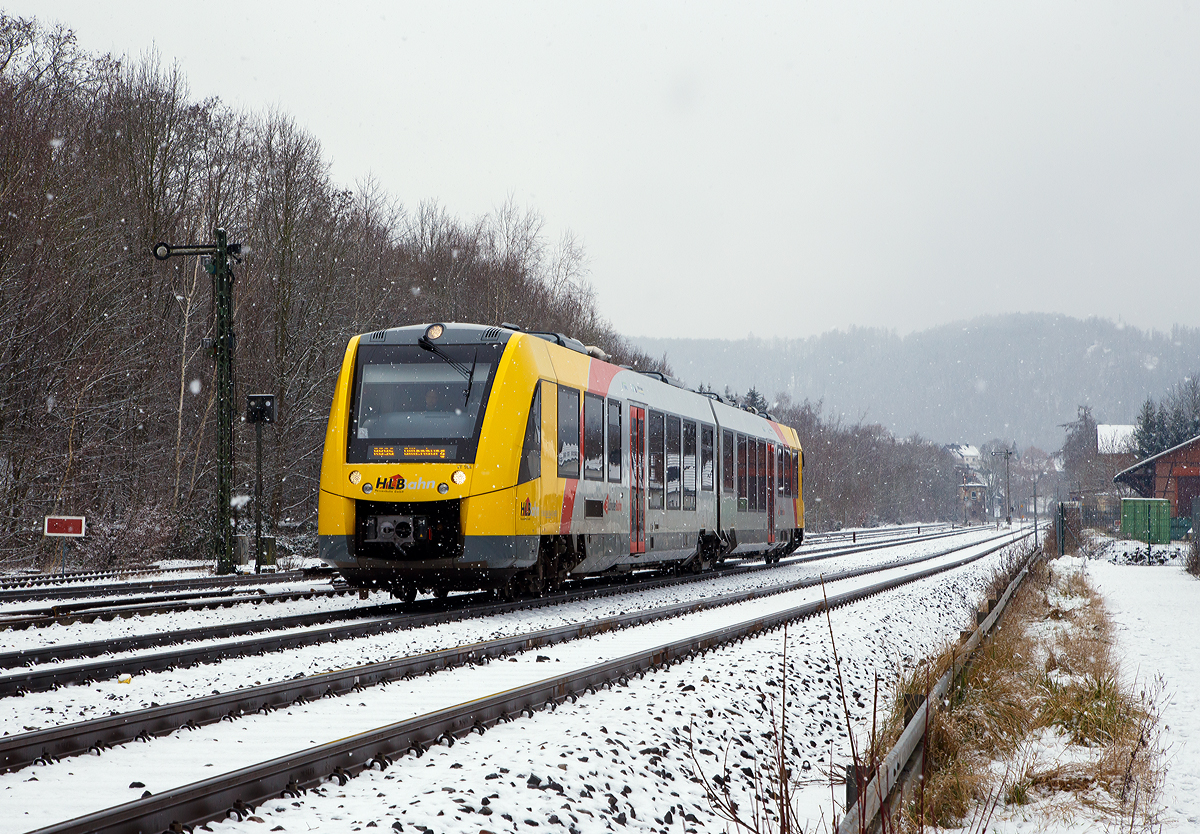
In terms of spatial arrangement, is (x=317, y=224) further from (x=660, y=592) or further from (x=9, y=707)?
(x=9, y=707)

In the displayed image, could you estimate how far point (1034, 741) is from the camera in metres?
7.20

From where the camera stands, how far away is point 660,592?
17.0 meters

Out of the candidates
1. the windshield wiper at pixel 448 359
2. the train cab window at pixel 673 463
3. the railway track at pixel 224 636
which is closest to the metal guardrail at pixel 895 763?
the railway track at pixel 224 636

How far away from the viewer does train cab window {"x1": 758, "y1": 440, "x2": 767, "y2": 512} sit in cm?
2369

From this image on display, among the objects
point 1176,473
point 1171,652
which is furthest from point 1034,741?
point 1176,473

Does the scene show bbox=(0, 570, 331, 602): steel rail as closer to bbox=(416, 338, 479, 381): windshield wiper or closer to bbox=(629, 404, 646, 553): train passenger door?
bbox=(416, 338, 479, 381): windshield wiper

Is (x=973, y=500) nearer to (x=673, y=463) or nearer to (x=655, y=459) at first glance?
(x=673, y=463)

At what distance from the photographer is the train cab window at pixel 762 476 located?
23688mm

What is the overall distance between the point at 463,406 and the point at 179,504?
17.4m

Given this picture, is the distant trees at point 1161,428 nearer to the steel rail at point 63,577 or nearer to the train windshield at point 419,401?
the steel rail at point 63,577

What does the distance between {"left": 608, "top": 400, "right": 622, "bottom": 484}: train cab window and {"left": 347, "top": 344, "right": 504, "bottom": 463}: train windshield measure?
3142 millimetres

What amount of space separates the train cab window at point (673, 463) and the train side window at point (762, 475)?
19.2 feet

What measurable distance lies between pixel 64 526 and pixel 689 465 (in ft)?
35.4

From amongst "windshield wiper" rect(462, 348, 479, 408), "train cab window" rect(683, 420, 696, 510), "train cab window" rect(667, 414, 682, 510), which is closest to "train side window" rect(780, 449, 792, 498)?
"train cab window" rect(683, 420, 696, 510)
